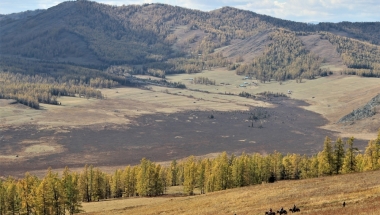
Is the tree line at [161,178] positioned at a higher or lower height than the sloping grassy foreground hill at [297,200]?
lower

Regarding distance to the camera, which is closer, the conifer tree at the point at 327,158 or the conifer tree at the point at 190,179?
the conifer tree at the point at 327,158

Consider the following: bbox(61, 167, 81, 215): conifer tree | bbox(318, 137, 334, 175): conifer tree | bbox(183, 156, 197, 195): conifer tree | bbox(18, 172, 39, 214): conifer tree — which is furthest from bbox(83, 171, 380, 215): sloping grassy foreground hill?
bbox(183, 156, 197, 195): conifer tree

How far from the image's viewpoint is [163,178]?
402ft

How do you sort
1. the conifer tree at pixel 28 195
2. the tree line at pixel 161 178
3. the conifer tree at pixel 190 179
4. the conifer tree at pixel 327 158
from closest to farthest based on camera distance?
the tree line at pixel 161 178, the conifer tree at pixel 28 195, the conifer tree at pixel 327 158, the conifer tree at pixel 190 179

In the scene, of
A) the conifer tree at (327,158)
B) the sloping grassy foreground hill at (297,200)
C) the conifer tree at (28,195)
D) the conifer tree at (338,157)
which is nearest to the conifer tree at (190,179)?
the sloping grassy foreground hill at (297,200)

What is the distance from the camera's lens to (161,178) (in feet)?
385

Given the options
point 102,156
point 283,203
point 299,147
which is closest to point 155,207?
point 283,203

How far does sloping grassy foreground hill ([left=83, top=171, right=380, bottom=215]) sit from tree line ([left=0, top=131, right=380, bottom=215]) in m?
10.5

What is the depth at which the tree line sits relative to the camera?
91.6 meters

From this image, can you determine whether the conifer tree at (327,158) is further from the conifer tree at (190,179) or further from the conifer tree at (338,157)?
the conifer tree at (190,179)

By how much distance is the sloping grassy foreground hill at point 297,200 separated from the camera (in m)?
54.6

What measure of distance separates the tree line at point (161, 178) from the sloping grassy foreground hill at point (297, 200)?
10455mm

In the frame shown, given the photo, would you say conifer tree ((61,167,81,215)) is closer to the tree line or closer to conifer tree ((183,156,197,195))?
the tree line

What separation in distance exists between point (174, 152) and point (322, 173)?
97.9 meters
